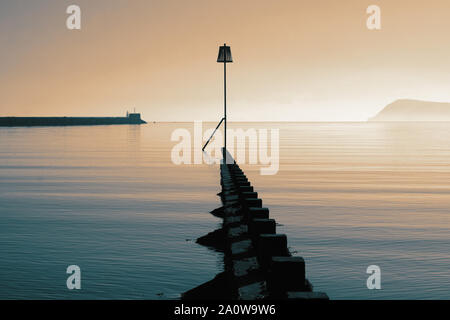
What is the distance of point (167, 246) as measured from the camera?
13258 mm

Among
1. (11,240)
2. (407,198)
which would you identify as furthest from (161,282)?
(407,198)

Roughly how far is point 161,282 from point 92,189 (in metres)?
15.7

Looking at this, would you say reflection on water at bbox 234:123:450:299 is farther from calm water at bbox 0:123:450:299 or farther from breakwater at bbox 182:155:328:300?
breakwater at bbox 182:155:328:300

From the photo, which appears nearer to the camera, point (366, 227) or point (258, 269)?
point (258, 269)

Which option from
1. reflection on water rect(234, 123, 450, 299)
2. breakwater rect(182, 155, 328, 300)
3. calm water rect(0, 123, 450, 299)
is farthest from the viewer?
reflection on water rect(234, 123, 450, 299)

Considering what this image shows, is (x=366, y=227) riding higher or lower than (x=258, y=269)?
lower

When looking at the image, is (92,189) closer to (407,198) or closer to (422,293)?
(407,198)

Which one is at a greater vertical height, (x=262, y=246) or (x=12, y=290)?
(x=262, y=246)

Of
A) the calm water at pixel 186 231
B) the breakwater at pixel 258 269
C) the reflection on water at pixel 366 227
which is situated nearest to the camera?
the breakwater at pixel 258 269

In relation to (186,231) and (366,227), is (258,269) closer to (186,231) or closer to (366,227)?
(186,231)

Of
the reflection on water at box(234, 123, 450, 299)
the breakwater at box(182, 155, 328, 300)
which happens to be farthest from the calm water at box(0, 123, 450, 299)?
the breakwater at box(182, 155, 328, 300)

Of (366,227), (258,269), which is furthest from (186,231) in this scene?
(258,269)

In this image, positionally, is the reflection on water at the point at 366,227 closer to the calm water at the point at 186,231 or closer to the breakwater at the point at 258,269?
the calm water at the point at 186,231

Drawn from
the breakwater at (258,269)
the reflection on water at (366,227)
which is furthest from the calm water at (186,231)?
the breakwater at (258,269)
